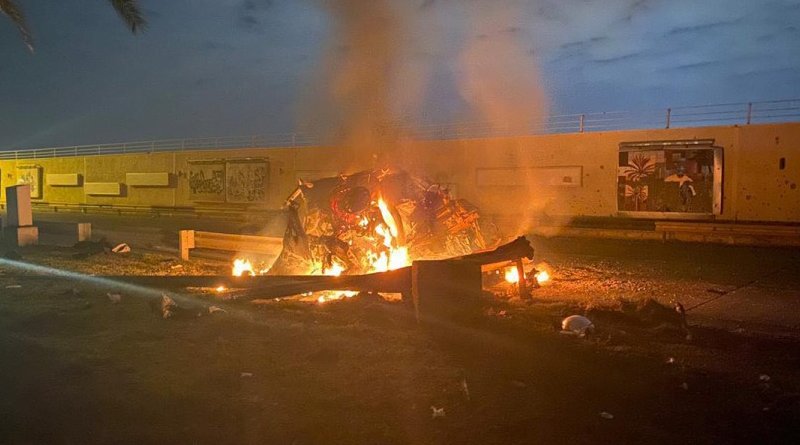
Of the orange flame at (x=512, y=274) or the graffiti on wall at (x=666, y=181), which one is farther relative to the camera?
the graffiti on wall at (x=666, y=181)

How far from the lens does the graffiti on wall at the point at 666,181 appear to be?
20844 millimetres

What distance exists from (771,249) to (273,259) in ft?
42.4

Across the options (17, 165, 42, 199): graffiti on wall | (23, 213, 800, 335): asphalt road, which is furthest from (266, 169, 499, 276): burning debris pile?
(17, 165, 42, 199): graffiti on wall

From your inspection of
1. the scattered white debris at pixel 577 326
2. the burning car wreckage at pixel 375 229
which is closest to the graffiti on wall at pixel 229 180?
the burning car wreckage at pixel 375 229

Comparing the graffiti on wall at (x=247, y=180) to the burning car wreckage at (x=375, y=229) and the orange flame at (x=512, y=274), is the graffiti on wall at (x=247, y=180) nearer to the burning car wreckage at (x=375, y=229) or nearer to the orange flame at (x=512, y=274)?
the burning car wreckage at (x=375, y=229)

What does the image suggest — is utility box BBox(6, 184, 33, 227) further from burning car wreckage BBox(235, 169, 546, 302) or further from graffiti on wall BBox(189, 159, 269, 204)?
graffiti on wall BBox(189, 159, 269, 204)

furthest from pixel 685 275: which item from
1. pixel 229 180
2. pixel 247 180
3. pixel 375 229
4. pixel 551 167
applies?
pixel 229 180

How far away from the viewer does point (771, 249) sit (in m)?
17.5

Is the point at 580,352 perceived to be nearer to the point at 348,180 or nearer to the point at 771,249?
the point at 348,180

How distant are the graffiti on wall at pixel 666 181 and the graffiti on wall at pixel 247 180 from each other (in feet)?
55.6

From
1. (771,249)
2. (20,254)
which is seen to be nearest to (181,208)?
(20,254)

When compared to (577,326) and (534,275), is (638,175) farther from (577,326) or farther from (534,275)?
(577,326)

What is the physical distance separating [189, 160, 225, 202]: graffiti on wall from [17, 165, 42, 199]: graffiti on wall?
15045 mm

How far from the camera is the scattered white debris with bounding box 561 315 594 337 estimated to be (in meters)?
7.44
